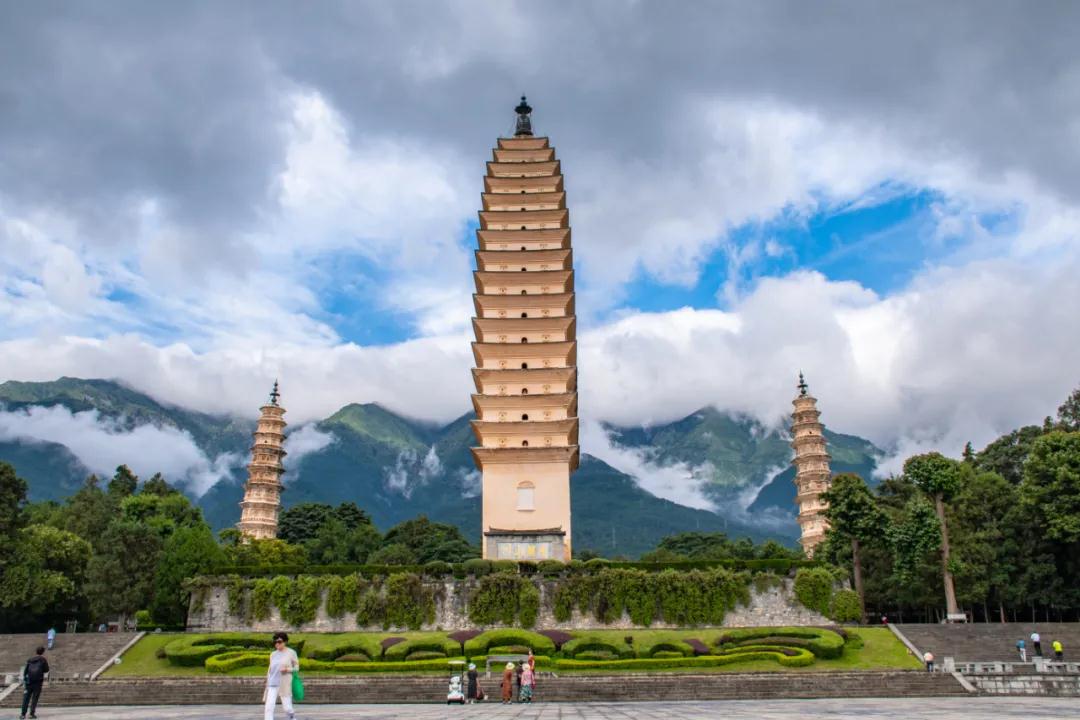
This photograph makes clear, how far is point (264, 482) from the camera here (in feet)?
198

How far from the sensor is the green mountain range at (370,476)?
15512 cm

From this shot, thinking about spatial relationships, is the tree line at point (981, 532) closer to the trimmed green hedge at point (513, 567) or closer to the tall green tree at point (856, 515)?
the tall green tree at point (856, 515)

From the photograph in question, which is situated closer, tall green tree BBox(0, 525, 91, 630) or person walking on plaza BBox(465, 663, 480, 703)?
person walking on plaza BBox(465, 663, 480, 703)

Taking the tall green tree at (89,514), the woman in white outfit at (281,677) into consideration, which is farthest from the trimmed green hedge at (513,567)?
the woman in white outfit at (281,677)

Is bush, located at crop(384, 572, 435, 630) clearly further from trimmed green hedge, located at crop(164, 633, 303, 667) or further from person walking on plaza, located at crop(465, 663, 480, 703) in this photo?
person walking on plaza, located at crop(465, 663, 480, 703)

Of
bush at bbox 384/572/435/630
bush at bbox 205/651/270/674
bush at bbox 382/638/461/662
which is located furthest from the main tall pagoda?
bush at bbox 205/651/270/674

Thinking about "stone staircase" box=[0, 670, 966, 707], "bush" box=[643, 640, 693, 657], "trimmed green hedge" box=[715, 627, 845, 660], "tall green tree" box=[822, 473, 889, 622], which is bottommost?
"stone staircase" box=[0, 670, 966, 707]

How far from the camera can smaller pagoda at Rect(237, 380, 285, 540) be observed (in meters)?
59.8

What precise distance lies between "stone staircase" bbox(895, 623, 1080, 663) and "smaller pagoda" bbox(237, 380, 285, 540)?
45396mm

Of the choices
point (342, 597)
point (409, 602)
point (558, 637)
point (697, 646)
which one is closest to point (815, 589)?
point (697, 646)

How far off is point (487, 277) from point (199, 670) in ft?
76.6

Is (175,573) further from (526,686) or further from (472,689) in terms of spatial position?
(526,686)

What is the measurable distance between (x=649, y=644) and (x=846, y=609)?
27.8 ft

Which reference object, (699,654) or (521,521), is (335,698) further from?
(521,521)
